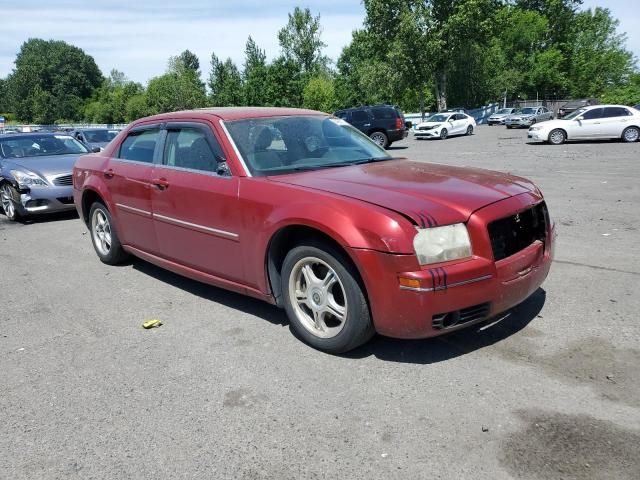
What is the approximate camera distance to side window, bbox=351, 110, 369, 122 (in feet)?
79.3

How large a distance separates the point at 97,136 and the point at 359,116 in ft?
35.9

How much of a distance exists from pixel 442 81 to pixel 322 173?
54.4 m

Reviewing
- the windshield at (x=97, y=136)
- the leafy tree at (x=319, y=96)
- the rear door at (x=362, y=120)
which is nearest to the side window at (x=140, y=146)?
the windshield at (x=97, y=136)

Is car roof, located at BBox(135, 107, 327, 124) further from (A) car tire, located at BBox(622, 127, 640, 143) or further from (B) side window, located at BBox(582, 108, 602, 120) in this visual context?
(A) car tire, located at BBox(622, 127, 640, 143)

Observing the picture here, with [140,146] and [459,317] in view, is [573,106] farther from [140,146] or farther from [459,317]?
[459,317]

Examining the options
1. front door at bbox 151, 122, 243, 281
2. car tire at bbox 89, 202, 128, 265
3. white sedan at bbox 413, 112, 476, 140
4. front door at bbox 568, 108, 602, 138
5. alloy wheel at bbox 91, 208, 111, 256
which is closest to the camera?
front door at bbox 151, 122, 243, 281

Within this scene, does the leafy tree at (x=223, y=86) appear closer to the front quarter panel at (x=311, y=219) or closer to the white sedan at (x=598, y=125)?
the white sedan at (x=598, y=125)

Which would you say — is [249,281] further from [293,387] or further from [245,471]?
[245,471]

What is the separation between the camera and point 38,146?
10523 millimetres

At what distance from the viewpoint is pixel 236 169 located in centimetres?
419

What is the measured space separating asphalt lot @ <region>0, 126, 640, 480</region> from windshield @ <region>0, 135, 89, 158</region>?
5.93 m

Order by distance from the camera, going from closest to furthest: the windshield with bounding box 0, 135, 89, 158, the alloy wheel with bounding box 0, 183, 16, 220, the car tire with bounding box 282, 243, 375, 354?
1. the car tire with bounding box 282, 243, 375, 354
2. the alloy wheel with bounding box 0, 183, 16, 220
3. the windshield with bounding box 0, 135, 89, 158

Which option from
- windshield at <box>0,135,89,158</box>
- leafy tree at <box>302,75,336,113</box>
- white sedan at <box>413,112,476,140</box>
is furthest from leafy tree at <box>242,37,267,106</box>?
windshield at <box>0,135,89,158</box>

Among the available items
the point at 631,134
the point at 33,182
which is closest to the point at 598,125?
the point at 631,134
